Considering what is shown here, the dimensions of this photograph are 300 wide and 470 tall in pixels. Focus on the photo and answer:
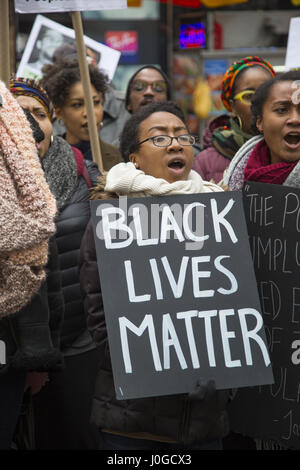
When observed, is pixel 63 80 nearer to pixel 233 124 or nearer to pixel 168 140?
pixel 233 124

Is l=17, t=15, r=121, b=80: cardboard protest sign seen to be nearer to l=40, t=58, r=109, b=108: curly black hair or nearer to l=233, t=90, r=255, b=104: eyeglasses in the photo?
l=40, t=58, r=109, b=108: curly black hair

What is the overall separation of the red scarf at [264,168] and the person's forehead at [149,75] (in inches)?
75.2

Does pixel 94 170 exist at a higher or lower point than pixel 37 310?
higher

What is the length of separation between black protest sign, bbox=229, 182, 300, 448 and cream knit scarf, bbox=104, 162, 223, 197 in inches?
12.9

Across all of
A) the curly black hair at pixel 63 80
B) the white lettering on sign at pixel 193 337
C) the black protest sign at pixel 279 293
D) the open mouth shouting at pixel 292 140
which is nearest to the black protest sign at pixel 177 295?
the white lettering on sign at pixel 193 337

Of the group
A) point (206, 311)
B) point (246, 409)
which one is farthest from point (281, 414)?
point (206, 311)

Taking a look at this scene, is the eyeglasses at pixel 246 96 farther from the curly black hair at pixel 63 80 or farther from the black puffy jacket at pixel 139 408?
the black puffy jacket at pixel 139 408

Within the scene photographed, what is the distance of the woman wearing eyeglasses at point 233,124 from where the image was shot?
4.26 metres

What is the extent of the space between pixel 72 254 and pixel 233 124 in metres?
1.35

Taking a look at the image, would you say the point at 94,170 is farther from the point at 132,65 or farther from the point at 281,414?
the point at 132,65

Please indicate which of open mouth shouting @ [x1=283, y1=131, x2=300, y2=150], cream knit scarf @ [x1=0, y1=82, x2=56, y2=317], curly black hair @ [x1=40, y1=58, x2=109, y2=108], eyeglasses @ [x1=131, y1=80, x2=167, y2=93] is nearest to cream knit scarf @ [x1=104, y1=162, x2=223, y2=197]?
cream knit scarf @ [x1=0, y1=82, x2=56, y2=317]

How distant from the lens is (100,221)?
2744 millimetres

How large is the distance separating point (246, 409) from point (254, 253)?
2.10 ft

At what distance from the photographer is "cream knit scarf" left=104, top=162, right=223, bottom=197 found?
280cm
